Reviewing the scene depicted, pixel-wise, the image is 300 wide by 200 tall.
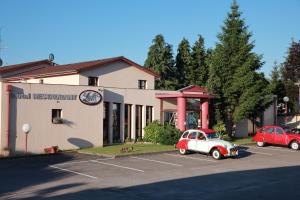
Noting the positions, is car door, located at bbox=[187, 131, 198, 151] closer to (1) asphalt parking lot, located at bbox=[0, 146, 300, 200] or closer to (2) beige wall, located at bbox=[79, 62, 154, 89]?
(1) asphalt parking lot, located at bbox=[0, 146, 300, 200]

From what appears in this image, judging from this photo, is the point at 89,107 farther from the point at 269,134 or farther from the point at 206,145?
the point at 269,134

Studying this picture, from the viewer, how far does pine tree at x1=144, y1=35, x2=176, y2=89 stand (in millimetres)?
46812

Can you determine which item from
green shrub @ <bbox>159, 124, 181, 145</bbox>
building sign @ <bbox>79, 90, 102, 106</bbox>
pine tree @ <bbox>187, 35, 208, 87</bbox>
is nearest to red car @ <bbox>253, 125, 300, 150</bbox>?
green shrub @ <bbox>159, 124, 181, 145</bbox>

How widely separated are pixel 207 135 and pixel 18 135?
403 inches

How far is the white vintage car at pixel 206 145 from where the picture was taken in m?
22.6

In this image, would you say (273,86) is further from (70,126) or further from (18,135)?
(18,135)

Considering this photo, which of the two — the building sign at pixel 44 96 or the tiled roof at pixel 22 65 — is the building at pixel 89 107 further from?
the tiled roof at pixel 22 65

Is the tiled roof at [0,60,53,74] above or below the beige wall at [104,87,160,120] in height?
above

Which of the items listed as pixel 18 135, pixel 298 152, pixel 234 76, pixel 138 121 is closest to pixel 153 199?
pixel 18 135

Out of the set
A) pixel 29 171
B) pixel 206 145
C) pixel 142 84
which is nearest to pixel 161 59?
pixel 142 84

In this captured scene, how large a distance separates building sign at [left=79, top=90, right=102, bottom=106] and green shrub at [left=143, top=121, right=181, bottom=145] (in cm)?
440

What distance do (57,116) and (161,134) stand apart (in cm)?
691

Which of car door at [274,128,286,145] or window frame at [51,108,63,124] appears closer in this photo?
window frame at [51,108,63,124]

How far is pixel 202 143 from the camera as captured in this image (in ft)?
77.4
